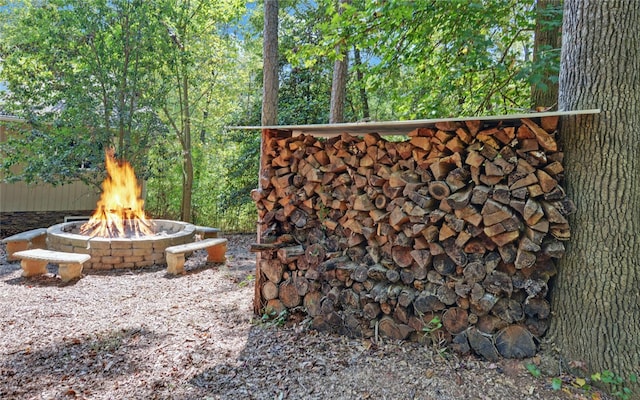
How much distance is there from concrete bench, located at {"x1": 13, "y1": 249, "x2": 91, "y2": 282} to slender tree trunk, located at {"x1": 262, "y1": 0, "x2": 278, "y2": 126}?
339 cm

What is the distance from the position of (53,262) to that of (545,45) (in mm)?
6381

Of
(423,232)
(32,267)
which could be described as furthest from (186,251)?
(423,232)

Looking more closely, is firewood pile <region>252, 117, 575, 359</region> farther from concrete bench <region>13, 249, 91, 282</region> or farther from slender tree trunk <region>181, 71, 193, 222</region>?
slender tree trunk <region>181, 71, 193, 222</region>

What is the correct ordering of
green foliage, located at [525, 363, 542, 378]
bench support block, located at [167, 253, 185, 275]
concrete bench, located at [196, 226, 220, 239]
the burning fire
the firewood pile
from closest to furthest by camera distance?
green foliage, located at [525, 363, 542, 378] → the firewood pile → bench support block, located at [167, 253, 185, 275] → the burning fire → concrete bench, located at [196, 226, 220, 239]

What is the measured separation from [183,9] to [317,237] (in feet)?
29.0

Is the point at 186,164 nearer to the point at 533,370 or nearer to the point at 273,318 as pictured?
the point at 273,318

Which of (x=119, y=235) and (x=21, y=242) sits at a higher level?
(x=119, y=235)

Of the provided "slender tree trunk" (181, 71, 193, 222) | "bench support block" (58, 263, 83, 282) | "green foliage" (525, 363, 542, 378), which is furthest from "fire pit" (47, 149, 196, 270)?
"green foliage" (525, 363, 542, 378)

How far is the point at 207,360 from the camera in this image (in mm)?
2988

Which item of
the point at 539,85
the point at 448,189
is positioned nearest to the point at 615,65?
the point at 539,85

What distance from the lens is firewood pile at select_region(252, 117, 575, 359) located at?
256 centimetres

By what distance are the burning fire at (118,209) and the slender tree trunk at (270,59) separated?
3.04 meters

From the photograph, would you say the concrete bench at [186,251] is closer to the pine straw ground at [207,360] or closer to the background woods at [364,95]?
the pine straw ground at [207,360]

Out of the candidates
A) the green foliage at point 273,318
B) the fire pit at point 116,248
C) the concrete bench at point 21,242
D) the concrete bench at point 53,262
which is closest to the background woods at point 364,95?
the green foliage at point 273,318
